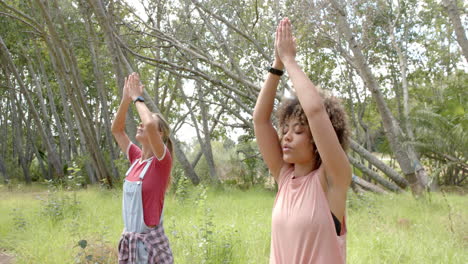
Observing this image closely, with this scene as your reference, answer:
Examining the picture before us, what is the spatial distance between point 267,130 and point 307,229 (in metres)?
0.55

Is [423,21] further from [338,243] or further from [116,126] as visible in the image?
[338,243]

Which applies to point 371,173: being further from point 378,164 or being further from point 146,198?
point 146,198

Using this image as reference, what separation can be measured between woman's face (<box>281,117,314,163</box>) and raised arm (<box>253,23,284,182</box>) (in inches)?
6.7

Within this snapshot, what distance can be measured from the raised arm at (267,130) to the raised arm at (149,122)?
1.14m

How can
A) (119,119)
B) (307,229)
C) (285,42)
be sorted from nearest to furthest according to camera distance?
(307,229) → (285,42) → (119,119)

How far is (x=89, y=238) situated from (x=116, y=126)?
82.8 inches

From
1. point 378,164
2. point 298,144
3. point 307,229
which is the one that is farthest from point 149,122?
point 378,164

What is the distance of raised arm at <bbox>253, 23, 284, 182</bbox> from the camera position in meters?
1.94

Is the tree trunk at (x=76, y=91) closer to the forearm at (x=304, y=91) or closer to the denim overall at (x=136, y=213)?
the denim overall at (x=136, y=213)

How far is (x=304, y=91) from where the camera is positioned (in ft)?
5.50

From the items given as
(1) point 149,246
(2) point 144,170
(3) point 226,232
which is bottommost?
(3) point 226,232

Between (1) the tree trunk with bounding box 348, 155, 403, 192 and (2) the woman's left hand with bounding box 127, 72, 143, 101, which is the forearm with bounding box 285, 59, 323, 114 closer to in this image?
(2) the woman's left hand with bounding box 127, 72, 143, 101

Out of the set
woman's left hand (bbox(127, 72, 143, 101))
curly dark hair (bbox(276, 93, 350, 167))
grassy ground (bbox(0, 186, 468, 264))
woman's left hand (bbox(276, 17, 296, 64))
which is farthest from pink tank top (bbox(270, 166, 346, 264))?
grassy ground (bbox(0, 186, 468, 264))

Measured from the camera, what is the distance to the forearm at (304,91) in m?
1.65
